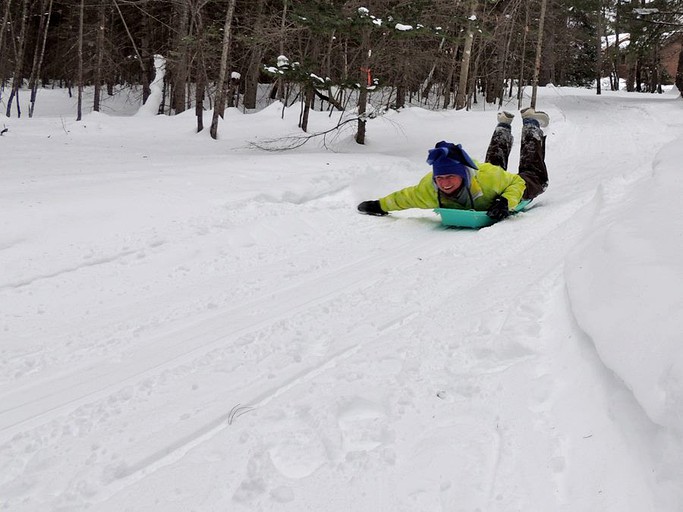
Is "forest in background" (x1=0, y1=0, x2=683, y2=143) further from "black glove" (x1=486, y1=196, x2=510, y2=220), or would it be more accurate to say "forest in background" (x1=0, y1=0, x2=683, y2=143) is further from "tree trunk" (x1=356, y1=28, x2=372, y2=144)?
"black glove" (x1=486, y1=196, x2=510, y2=220)

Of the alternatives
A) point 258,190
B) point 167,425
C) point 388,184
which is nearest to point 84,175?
point 258,190

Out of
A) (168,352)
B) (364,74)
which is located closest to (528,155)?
(364,74)

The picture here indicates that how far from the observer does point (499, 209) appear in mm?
5445

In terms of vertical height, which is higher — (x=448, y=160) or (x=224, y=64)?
(x=224, y=64)

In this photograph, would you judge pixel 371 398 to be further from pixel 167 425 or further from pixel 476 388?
pixel 167 425

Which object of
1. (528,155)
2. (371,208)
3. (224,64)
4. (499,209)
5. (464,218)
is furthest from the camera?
(224,64)

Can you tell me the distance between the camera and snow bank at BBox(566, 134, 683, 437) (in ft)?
5.51

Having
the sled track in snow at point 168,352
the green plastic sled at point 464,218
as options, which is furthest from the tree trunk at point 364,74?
the sled track in snow at point 168,352

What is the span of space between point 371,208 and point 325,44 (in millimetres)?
11481

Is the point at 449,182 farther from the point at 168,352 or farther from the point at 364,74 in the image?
the point at 364,74

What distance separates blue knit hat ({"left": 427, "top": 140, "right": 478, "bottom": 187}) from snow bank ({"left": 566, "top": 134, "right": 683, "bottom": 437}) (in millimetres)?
2094

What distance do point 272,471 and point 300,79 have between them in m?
8.31

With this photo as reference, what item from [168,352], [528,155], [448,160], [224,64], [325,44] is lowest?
[168,352]

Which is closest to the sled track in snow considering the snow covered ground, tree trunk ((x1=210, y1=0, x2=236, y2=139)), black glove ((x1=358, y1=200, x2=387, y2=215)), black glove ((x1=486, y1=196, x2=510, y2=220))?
the snow covered ground
